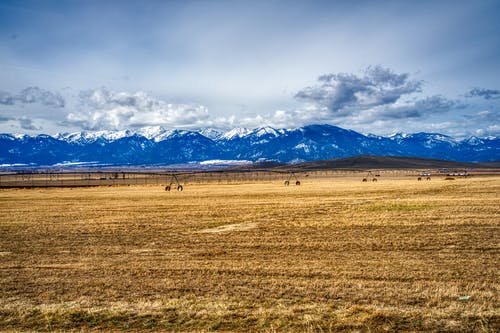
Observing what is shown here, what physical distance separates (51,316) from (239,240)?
1290 cm

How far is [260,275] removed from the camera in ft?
51.7

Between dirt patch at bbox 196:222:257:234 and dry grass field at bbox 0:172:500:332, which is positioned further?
dirt patch at bbox 196:222:257:234

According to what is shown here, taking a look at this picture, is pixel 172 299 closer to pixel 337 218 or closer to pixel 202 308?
pixel 202 308

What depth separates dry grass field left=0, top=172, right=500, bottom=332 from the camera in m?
11.0

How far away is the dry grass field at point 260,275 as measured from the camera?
11047 millimetres

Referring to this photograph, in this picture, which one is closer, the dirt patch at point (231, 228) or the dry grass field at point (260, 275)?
the dry grass field at point (260, 275)

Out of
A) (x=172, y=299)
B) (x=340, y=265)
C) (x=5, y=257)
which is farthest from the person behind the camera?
(x=5, y=257)

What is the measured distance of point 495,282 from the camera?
14.0 meters

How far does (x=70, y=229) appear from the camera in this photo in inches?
1135

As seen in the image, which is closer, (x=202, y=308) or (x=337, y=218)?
(x=202, y=308)

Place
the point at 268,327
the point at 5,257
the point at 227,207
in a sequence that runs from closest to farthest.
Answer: the point at 268,327 → the point at 5,257 → the point at 227,207

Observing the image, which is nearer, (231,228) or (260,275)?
(260,275)

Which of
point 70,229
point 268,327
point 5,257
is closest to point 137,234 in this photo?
point 70,229

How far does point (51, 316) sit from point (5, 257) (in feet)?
36.8
